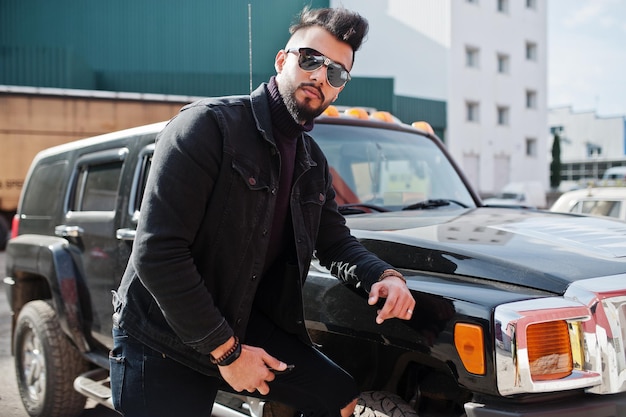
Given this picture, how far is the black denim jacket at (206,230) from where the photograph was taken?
5.98 ft

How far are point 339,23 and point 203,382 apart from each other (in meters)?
1.31

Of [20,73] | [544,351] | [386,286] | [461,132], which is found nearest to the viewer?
[544,351]

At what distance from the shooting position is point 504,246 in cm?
244

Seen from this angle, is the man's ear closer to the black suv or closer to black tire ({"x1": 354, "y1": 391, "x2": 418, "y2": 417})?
the black suv

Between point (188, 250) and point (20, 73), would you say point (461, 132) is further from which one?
point (188, 250)

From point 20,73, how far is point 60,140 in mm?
8393

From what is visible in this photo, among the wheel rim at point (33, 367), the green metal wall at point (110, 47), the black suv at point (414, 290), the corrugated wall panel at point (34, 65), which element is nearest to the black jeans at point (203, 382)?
the black suv at point (414, 290)

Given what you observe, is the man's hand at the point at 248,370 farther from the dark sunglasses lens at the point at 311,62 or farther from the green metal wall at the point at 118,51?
the green metal wall at the point at 118,51

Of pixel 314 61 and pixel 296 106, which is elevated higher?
pixel 314 61

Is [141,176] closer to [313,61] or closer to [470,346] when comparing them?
[313,61]

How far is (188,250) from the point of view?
1.86 metres

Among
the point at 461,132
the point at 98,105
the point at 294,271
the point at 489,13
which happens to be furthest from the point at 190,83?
the point at 294,271

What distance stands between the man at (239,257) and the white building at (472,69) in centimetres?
2891

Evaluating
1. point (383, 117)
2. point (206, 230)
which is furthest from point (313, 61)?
point (383, 117)
